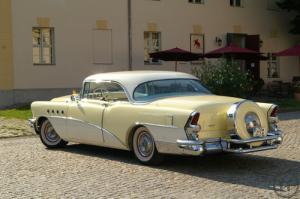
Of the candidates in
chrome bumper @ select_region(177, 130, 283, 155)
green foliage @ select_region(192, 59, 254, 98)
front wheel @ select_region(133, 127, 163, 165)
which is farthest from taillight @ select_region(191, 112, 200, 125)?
green foliage @ select_region(192, 59, 254, 98)

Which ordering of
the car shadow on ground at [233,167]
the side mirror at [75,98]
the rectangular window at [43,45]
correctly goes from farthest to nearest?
1. the rectangular window at [43,45]
2. the side mirror at [75,98]
3. the car shadow on ground at [233,167]

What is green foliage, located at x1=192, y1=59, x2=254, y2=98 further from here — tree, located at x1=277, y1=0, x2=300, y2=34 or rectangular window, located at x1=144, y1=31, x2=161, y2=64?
tree, located at x1=277, y1=0, x2=300, y2=34

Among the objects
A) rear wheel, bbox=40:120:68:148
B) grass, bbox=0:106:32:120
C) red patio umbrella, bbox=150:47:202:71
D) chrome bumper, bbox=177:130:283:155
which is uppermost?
red patio umbrella, bbox=150:47:202:71

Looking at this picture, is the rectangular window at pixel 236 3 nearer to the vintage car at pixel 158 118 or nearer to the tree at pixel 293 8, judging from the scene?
the tree at pixel 293 8

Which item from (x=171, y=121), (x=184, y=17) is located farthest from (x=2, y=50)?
(x=171, y=121)

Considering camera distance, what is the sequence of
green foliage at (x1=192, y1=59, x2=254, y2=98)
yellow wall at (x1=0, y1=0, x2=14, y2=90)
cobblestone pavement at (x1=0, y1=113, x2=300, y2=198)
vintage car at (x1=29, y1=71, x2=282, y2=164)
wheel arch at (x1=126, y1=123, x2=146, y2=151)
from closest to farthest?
cobblestone pavement at (x1=0, y1=113, x2=300, y2=198) → vintage car at (x1=29, y1=71, x2=282, y2=164) → wheel arch at (x1=126, y1=123, x2=146, y2=151) → green foliage at (x1=192, y1=59, x2=254, y2=98) → yellow wall at (x1=0, y1=0, x2=14, y2=90)

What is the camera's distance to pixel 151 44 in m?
26.0

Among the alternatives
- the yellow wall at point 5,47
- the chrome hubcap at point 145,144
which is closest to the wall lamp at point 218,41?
the yellow wall at point 5,47

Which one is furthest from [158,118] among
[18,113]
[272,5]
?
[272,5]

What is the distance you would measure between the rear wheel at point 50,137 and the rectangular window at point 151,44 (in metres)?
14.7

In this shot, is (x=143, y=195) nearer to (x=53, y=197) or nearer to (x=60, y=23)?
(x=53, y=197)

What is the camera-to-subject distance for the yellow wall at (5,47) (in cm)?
2141

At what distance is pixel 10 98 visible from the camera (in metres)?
21.7

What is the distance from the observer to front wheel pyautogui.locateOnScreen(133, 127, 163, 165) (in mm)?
8836
